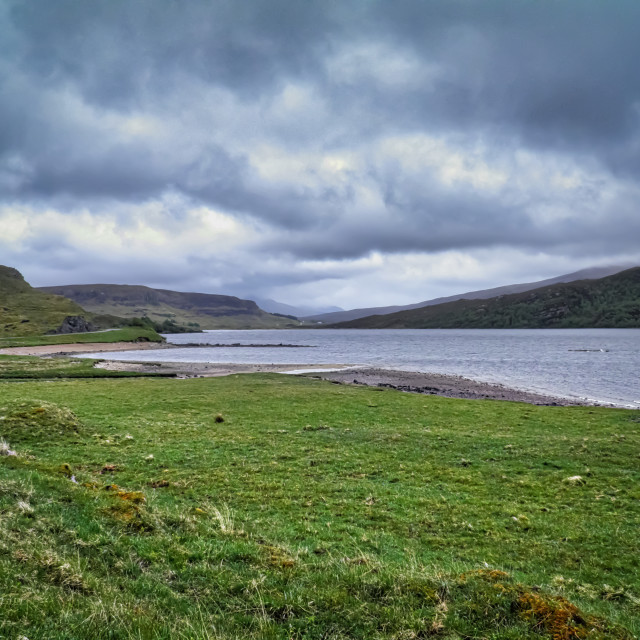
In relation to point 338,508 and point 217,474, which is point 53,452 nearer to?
point 217,474

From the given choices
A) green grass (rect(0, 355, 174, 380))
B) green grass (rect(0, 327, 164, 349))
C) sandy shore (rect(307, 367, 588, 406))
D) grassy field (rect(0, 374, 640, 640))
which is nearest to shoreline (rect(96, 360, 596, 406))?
sandy shore (rect(307, 367, 588, 406))

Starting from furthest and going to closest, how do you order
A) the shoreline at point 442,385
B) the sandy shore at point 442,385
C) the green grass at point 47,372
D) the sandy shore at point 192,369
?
the sandy shore at point 192,369 → the green grass at point 47,372 → the sandy shore at point 442,385 → the shoreline at point 442,385

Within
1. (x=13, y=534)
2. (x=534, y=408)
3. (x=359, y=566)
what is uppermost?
(x=13, y=534)

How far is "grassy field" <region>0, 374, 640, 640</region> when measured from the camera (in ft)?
22.0

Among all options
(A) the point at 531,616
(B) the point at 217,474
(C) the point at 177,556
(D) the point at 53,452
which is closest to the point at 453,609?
(A) the point at 531,616

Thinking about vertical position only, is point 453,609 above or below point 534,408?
above

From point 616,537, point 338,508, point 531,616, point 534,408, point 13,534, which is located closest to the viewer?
point 531,616

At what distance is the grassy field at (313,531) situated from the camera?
22.0ft

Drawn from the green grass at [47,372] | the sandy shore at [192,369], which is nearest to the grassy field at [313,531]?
the green grass at [47,372]

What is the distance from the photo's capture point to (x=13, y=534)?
337 inches

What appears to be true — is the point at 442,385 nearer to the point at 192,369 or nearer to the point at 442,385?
the point at 442,385

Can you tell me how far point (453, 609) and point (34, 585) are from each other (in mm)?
6848

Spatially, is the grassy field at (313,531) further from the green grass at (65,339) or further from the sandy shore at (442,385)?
the green grass at (65,339)

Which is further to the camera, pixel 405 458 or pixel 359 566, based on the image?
pixel 405 458
